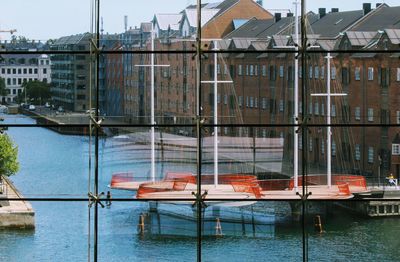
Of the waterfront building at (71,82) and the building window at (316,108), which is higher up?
the waterfront building at (71,82)

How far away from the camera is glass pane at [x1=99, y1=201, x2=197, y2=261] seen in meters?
6.68

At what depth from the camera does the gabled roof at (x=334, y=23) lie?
8227 millimetres

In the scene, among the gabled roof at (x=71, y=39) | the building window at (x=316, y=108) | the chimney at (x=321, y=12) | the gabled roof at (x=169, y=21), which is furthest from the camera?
the chimney at (x=321, y=12)

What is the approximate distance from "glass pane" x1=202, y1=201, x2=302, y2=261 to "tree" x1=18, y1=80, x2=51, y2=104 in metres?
3.54

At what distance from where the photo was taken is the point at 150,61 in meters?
5.53

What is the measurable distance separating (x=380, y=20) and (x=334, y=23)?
0.48m

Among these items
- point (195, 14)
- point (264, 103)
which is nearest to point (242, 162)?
point (264, 103)

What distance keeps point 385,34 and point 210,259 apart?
7.50 feet

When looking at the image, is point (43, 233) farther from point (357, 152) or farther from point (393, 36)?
point (393, 36)

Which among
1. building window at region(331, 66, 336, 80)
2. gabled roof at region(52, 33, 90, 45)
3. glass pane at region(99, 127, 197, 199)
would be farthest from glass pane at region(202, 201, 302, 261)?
gabled roof at region(52, 33, 90, 45)

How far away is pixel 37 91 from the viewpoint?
3.09 m

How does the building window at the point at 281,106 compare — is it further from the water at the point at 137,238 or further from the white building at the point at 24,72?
the white building at the point at 24,72

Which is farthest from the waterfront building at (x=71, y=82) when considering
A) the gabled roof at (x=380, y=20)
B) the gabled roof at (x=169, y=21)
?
the gabled roof at (x=380, y=20)

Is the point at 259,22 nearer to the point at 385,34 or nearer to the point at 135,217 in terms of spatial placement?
the point at 385,34
